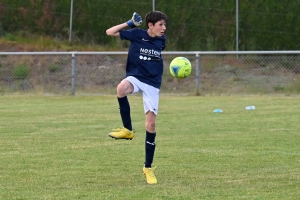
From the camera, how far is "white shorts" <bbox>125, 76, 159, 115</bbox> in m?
7.64

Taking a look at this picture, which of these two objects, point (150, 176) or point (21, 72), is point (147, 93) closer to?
point (150, 176)

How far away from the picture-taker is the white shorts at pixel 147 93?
7.64 m

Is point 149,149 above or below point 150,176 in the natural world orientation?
above

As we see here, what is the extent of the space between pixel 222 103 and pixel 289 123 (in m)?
5.26

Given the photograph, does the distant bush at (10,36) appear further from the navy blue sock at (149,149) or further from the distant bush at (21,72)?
the navy blue sock at (149,149)

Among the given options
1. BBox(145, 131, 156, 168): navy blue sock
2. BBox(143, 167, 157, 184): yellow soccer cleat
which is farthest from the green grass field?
BBox(145, 131, 156, 168): navy blue sock

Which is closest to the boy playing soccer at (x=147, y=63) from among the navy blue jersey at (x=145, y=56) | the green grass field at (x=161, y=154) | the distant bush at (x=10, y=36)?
the navy blue jersey at (x=145, y=56)

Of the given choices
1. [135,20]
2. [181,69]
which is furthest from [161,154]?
[135,20]

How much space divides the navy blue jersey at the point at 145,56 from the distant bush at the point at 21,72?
54.9 ft

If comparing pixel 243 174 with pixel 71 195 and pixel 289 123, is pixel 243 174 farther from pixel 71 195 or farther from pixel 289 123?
pixel 289 123

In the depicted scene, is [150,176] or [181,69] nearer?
[150,176]

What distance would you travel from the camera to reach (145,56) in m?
7.88

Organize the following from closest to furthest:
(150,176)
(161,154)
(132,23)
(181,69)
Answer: (150,176), (132,23), (181,69), (161,154)

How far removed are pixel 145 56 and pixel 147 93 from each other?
446 millimetres
